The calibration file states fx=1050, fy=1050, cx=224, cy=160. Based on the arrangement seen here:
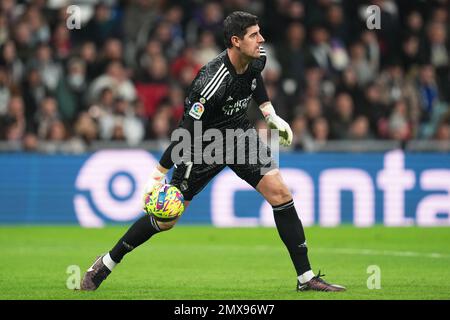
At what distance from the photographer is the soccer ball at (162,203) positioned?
9000mm

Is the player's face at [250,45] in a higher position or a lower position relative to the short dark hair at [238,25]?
lower

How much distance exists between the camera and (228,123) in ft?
30.7

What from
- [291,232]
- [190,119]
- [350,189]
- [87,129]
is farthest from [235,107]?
[87,129]

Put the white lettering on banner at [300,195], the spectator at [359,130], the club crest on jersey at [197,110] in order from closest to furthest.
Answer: the club crest on jersey at [197,110] < the white lettering on banner at [300,195] < the spectator at [359,130]

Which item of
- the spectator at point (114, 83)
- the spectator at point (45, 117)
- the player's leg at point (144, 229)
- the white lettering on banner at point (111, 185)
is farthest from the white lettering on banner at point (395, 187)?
the player's leg at point (144, 229)

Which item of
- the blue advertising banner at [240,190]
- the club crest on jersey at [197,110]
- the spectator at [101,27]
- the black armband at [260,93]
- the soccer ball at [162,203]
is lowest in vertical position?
the blue advertising banner at [240,190]

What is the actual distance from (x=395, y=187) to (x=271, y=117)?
26.3ft

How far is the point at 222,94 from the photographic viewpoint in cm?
912

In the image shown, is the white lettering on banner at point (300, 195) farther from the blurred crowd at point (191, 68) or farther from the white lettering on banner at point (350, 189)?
the blurred crowd at point (191, 68)

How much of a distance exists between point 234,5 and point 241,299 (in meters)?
12.0

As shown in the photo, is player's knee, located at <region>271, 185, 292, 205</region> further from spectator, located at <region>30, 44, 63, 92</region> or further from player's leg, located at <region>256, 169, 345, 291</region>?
spectator, located at <region>30, 44, 63, 92</region>

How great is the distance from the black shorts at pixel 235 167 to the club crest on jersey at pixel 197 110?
0.50 metres

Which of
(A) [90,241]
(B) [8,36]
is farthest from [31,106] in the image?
(A) [90,241]

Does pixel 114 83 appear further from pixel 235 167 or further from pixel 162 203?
pixel 162 203
